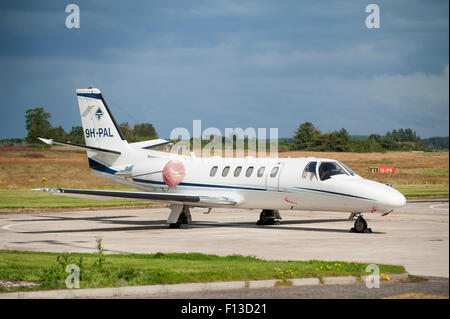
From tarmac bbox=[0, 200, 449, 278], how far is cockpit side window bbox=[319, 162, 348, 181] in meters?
2.06

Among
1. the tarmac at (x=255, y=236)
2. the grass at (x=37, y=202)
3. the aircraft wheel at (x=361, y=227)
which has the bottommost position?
the tarmac at (x=255, y=236)

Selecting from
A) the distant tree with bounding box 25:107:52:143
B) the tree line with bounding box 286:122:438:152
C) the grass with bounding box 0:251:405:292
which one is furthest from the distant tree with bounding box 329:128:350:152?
the grass with bounding box 0:251:405:292

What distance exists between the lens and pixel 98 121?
105 ft

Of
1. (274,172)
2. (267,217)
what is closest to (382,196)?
(274,172)

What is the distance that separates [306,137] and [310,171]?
1895 inches

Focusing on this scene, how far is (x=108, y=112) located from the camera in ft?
106

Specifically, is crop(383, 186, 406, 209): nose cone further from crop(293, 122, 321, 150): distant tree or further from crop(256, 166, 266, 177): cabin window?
crop(293, 122, 321, 150): distant tree

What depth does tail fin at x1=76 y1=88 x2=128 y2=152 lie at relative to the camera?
31906 mm

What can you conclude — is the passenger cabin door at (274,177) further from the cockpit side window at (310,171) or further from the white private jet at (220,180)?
the cockpit side window at (310,171)

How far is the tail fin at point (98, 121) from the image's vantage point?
31906mm

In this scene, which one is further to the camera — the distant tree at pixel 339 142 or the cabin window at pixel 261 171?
the distant tree at pixel 339 142

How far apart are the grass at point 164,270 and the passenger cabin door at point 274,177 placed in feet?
32.9

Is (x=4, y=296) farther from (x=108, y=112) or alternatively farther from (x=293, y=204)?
(x=108, y=112)

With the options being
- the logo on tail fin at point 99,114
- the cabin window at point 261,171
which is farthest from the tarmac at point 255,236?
the logo on tail fin at point 99,114
